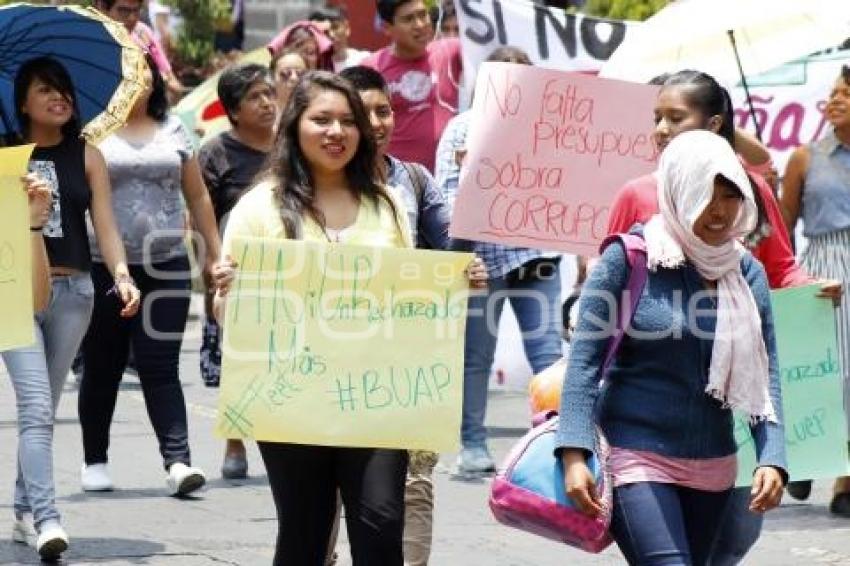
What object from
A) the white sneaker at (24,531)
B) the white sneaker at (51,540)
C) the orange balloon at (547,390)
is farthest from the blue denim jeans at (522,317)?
the orange balloon at (547,390)

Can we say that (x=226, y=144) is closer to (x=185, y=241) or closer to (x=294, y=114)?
(x=185, y=241)

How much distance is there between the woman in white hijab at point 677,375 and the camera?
5441 mm

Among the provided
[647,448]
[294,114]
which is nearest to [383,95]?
[294,114]

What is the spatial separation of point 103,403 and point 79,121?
4.81 ft

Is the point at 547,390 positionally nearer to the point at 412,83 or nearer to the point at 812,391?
the point at 812,391

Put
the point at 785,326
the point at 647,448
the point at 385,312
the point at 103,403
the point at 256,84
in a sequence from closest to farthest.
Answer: the point at 647,448, the point at 385,312, the point at 785,326, the point at 103,403, the point at 256,84

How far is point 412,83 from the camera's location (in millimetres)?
11570

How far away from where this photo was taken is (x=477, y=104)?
882 centimetres

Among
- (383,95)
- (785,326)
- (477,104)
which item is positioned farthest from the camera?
(477,104)

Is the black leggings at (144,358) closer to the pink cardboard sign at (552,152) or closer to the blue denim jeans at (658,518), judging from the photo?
the pink cardboard sign at (552,152)

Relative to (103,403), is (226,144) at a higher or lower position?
higher

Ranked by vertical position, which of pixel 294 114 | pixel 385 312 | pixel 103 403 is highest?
pixel 294 114

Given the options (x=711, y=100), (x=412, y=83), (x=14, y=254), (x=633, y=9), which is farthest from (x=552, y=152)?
(x=633, y=9)

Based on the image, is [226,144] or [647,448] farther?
[226,144]
